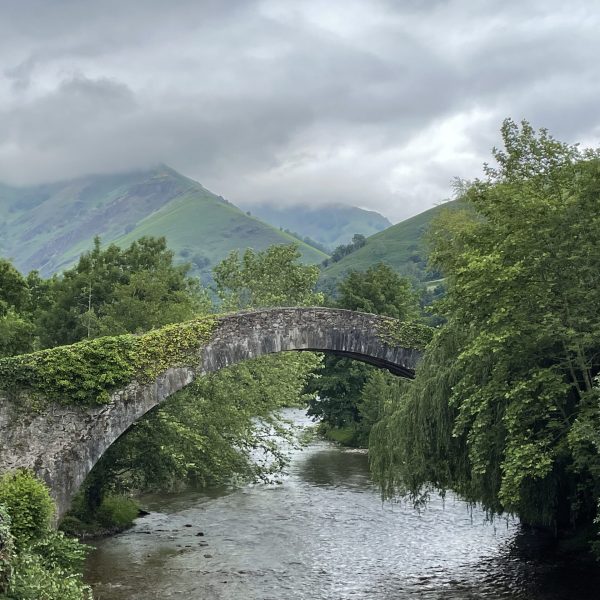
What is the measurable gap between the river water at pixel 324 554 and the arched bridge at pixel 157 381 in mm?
3632

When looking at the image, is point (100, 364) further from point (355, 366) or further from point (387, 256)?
point (387, 256)

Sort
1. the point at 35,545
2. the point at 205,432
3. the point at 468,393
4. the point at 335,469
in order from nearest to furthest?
the point at 35,545 < the point at 468,393 < the point at 205,432 < the point at 335,469

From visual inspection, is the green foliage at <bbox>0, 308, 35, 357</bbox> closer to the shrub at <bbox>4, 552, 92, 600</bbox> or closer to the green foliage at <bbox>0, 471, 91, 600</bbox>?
the green foliage at <bbox>0, 471, 91, 600</bbox>

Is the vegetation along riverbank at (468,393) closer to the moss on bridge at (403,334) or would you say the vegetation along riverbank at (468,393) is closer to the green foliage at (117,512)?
the green foliage at (117,512)

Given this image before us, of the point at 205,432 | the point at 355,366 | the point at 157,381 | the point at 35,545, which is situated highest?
the point at 355,366

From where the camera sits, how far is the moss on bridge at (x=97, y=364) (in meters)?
17.7

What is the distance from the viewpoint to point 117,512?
2619cm

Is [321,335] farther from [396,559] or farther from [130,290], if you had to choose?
[130,290]

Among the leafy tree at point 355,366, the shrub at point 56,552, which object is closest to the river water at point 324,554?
the shrub at point 56,552

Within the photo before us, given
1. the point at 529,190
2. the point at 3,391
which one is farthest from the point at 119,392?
the point at 529,190

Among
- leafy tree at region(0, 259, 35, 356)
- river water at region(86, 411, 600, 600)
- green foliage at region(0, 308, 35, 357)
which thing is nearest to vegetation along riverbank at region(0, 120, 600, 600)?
river water at region(86, 411, 600, 600)

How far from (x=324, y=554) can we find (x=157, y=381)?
7467 mm

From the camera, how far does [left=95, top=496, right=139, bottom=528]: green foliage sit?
83.0 ft

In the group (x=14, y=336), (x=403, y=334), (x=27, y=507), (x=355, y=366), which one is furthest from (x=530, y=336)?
(x=355, y=366)
